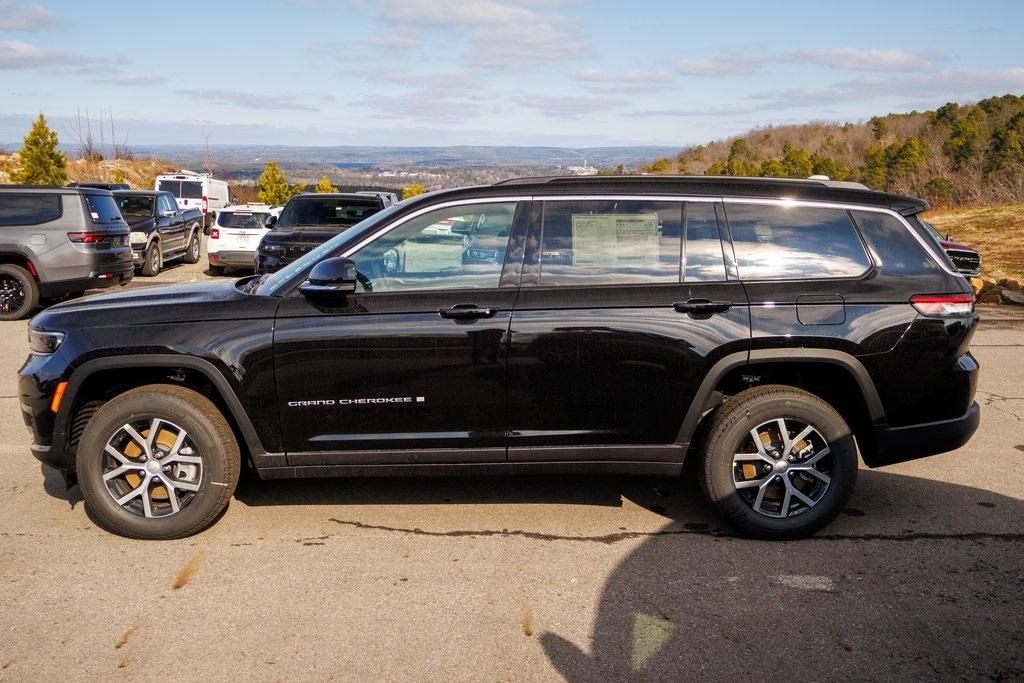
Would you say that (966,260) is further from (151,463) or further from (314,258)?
(151,463)

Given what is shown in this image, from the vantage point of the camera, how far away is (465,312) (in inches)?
179

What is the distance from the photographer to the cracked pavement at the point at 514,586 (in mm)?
3527

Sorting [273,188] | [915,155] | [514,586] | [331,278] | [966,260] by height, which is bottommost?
[514,586]

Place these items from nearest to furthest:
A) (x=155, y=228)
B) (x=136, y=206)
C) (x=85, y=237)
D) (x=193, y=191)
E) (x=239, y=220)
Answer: (x=85, y=237), (x=155, y=228), (x=239, y=220), (x=136, y=206), (x=193, y=191)

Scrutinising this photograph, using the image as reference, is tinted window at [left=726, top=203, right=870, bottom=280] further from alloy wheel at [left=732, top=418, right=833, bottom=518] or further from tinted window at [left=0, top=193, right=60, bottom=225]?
tinted window at [left=0, top=193, right=60, bottom=225]

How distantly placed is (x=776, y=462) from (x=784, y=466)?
44mm

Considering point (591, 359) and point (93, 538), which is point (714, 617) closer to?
point (591, 359)

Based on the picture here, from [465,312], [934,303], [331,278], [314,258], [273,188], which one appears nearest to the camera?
[331,278]

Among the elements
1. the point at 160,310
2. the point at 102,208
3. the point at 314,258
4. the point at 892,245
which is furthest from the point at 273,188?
the point at 892,245

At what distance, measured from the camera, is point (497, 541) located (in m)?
4.68

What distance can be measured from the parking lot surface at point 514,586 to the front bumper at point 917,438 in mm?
433

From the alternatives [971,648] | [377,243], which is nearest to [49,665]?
[377,243]

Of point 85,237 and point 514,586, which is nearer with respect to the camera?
point 514,586

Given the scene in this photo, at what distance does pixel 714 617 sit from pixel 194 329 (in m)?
2.83
